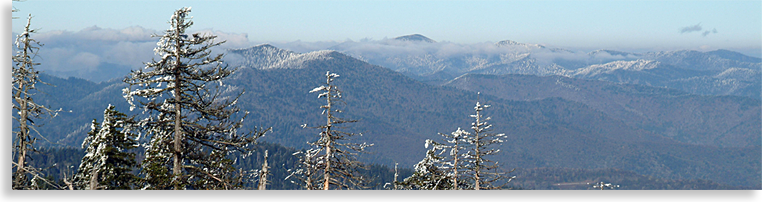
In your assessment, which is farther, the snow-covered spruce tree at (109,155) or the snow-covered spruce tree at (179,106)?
the snow-covered spruce tree at (109,155)

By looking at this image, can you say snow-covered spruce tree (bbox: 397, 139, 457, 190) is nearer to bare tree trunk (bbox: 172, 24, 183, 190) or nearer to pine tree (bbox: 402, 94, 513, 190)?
pine tree (bbox: 402, 94, 513, 190)

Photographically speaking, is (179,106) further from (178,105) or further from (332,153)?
(332,153)

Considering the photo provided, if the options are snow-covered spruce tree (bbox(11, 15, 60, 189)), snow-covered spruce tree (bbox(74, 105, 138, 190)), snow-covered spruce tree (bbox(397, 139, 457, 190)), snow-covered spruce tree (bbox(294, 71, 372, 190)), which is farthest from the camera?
snow-covered spruce tree (bbox(397, 139, 457, 190))

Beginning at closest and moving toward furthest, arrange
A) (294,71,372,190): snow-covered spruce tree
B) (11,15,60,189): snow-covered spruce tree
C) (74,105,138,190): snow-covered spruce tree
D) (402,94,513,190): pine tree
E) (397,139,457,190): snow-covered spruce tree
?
1. (11,15,60,189): snow-covered spruce tree
2. (294,71,372,190): snow-covered spruce tree
3. (74,105,138,190): snow-covered spruce tree
4. (402,94,513,190): pine tree
5. (397,139,457,190): snow-covered spruce tree

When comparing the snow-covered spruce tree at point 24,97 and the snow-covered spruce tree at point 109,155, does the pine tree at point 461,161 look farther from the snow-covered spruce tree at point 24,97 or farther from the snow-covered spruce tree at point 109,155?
the snow-covered spruce tree at point 24,97

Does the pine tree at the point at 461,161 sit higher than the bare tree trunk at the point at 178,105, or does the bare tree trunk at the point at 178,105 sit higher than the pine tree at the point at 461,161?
the bare tree trunk at the point at 178,105

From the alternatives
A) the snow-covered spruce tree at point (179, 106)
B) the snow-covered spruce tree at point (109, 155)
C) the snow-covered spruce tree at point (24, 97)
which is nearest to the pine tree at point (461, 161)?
the snow-covered spruce tree at point (179, 106)

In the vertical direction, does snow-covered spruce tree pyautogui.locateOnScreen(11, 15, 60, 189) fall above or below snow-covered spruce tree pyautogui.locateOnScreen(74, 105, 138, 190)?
above

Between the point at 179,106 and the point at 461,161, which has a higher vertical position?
the point at 179,106

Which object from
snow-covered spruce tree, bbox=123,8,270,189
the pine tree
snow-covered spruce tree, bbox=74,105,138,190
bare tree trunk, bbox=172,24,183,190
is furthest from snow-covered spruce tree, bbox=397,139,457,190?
snow-covered spruce tree, bbox=74,105,138,190

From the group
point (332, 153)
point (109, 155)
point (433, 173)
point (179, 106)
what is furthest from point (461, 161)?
point (109, 155)
